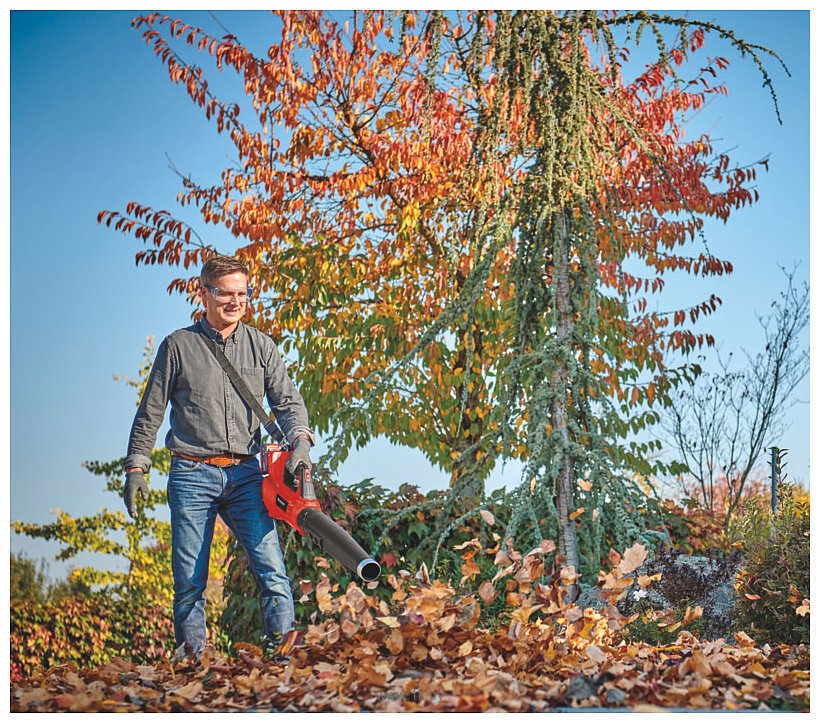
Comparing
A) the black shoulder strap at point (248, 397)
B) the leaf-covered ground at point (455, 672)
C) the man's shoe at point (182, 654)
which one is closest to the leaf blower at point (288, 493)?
the black shoulder strap at point (248, 397)

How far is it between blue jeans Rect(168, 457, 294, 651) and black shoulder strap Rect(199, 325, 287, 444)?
16 centimetres

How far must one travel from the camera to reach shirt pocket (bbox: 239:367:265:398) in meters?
3.41

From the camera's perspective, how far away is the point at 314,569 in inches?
165

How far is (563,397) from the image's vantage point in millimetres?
4188

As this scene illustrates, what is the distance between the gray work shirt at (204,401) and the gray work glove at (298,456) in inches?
3.0

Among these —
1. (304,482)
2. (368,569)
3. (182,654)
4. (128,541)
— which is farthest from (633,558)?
(128,541)

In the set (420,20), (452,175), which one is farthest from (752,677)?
(452,175)

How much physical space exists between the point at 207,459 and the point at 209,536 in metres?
0.30

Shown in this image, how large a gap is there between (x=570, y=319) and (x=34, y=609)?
4.60 metres

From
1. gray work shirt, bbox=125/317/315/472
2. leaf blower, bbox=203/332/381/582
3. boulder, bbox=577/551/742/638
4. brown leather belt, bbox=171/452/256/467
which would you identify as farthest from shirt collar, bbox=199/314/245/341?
boulder, bbox=577/551/742/638

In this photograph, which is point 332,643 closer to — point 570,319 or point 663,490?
point 570,319

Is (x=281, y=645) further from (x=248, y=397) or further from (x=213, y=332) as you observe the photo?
(x=213, y=332)

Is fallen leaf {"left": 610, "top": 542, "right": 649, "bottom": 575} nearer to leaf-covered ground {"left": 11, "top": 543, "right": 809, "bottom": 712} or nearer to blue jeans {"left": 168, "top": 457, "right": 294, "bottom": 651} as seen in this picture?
leaf-covered ground {"left": 11, "top": 543, "right": 809, "bottom": 712}
